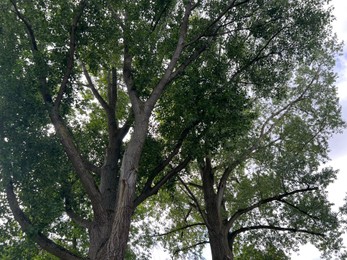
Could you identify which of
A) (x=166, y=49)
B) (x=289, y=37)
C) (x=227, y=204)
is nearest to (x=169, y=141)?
(x=166, y=49)

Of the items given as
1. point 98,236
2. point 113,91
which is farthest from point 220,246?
point 113,91

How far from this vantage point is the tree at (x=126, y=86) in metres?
7.99

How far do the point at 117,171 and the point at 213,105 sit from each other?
3.43 metres

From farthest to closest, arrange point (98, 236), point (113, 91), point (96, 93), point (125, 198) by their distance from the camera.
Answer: point (113, 91)
point (96, 93)
point (98, 236)
point (125, 198)

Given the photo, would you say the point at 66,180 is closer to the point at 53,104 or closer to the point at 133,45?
the point at 53,104

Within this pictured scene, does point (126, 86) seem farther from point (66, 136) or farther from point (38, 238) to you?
point (38, 238)

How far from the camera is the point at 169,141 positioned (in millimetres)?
10156

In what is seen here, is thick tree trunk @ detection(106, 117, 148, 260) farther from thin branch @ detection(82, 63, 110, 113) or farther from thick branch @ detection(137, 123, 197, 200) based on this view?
thin branch @ detection(82, 63, 110, 113)

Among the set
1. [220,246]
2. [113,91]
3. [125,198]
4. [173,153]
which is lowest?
[125,198]

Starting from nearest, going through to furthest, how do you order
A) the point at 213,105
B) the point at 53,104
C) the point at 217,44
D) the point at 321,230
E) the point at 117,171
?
the point at 53,104
the point at 213,105
the point at 117,171
the point at 217,44
the point at 321,230

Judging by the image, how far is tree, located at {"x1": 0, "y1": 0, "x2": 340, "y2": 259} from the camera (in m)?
7.99

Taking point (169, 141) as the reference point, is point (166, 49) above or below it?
above

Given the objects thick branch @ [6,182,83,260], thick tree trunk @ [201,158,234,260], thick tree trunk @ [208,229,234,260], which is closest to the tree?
thick branch @ [6,182,83,260]

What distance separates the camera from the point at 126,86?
9836 mm
